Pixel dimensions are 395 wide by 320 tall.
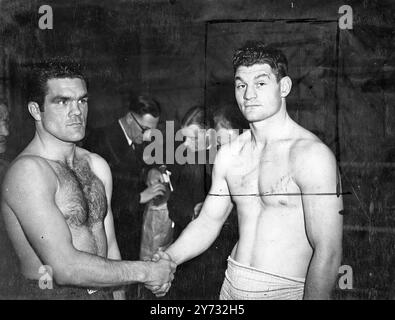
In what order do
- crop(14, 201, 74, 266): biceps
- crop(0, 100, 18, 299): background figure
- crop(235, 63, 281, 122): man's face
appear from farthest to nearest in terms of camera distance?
crop(0, 100, 18, 299): background figure < crop(235, 63, 281, 122): man's face < crop(14, 201, 74, 266): biceps

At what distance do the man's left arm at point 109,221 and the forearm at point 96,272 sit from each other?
0.23 ft

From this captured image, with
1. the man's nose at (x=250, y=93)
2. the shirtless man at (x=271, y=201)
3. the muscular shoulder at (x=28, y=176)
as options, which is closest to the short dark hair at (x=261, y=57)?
the shirtless man at (x=271, y=201)

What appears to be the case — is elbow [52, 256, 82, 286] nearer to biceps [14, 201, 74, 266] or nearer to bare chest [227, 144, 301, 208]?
biceps [14, 201, 74, 266]

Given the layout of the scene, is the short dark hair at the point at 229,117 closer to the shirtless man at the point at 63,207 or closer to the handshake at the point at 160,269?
the shirtless man at the point at 63,207

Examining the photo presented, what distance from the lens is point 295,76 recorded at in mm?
4754

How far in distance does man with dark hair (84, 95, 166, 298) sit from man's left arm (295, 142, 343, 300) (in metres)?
1.07

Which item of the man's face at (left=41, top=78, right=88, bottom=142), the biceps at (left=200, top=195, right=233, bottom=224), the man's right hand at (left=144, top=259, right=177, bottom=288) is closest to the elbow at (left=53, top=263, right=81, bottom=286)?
the man's right hand at (left=144, top=259, right=177, bottom=288)

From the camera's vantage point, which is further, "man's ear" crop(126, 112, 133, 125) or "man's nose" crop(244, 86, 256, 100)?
"man's ear" crop(126, 112, 133, 125)

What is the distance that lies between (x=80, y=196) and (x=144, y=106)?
2.68ft

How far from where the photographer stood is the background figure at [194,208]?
4.82 m

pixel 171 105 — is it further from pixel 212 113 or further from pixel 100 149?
pixel 100 149

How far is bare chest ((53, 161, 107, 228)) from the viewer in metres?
4.59
